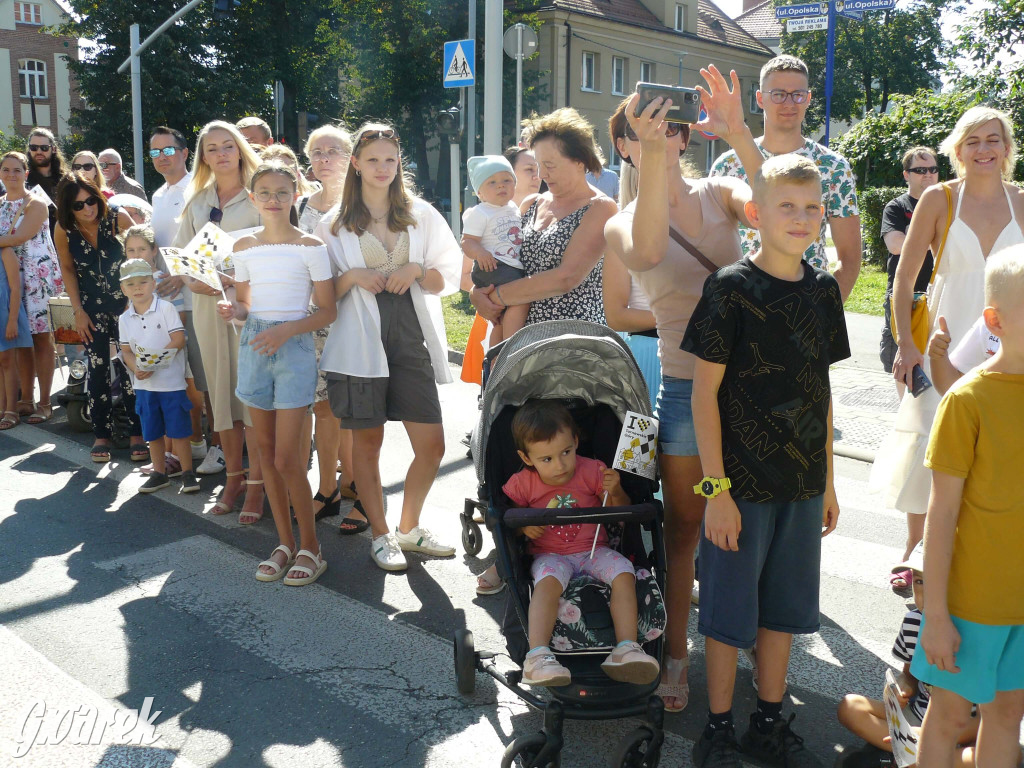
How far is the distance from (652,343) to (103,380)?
475cm

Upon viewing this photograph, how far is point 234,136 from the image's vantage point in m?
6.03

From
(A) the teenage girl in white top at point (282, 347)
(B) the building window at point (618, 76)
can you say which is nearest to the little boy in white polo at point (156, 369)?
(A) the teenage girl in white top at point (282, 347)

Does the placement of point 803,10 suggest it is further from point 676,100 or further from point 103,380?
point 676,100

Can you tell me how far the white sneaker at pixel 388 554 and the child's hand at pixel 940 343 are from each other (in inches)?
109

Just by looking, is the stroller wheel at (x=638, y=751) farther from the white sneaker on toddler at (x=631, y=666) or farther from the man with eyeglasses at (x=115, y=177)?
the man with eyeglasses at (x=115, y=177)

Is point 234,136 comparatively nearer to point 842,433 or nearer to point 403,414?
Answer: point 403,414

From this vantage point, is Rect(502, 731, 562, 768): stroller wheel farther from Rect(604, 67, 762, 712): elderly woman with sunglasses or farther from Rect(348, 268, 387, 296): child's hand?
Rect(348, 268, 387, 296): child's hand

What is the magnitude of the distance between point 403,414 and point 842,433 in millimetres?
4153

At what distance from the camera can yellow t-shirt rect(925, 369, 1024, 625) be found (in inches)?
95.4

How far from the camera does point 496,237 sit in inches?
205

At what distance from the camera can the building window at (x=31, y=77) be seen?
54.3m

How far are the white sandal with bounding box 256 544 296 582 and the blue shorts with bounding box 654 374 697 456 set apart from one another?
235cm

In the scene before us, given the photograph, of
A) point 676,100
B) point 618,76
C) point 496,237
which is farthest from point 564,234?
point 618,76

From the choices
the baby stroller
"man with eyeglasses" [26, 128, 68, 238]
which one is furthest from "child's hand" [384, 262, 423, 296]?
"man with eyeglasses" [26, 128, 68, 238]
